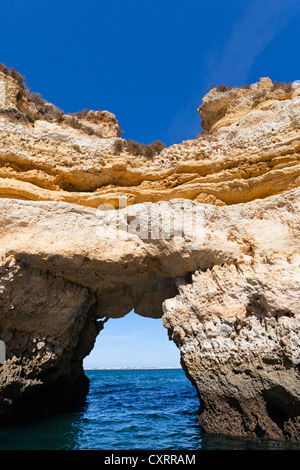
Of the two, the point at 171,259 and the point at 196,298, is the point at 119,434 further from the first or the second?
the point at 171,259

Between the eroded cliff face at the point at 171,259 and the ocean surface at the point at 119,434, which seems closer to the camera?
the ocean surface at the point at 119,434

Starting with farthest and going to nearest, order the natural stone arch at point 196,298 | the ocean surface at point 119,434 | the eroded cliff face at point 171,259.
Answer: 1. the eroded cliff face at point 171,259
2. the natural stone arch at point 196,298
3. the ocean surface at point 119,434

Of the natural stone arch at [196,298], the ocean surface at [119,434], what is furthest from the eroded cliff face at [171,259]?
the ocean surface at [119,434]

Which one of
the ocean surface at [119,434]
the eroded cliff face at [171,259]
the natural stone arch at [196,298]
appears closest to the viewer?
the ocean surface at [119,434]

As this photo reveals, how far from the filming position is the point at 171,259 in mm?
8906

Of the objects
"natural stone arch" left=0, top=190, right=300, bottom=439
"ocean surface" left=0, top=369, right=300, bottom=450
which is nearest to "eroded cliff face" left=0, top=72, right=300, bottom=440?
"natural stone arch" left=0, top=190, right=300, bottom=439

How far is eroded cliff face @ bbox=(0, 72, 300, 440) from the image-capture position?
705cm

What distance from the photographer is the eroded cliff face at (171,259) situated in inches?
278

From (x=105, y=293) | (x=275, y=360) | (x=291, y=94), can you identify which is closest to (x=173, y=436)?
(x=275, y=360)

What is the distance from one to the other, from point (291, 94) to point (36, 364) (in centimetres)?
1431

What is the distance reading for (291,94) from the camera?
1264 cm

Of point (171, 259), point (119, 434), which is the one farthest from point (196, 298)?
point (119, 434)

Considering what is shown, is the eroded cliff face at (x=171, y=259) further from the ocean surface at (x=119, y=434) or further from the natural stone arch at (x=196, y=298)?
the ocean surface at (x=119, y=434)

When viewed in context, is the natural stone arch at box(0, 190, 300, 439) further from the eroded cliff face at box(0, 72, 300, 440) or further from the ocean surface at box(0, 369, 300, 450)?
→ the ocean surface at box(0, 369, 300, 450)
